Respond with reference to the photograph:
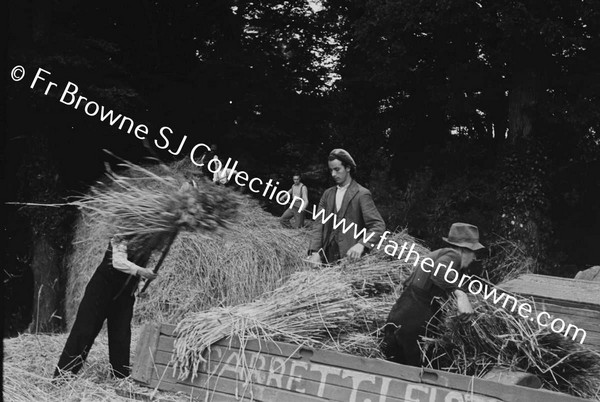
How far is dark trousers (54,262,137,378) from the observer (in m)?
5.17

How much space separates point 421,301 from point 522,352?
2.12 ft

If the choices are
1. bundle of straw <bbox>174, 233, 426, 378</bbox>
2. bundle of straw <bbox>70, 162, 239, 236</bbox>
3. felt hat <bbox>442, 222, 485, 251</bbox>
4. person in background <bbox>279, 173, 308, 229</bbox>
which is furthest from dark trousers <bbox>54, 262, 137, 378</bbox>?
person in background <bbox>279, 173, 308, 229</bbox>

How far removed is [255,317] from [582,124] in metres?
10.3

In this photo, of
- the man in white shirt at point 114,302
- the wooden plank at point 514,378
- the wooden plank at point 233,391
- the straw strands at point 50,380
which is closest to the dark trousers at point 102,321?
the man in white shirt at point 114,302

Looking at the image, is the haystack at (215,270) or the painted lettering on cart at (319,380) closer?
the painted lettering on cart at (319,380)

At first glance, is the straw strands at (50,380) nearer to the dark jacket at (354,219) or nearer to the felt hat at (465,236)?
the felt hat at (465,236)

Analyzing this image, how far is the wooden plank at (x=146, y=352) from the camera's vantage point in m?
4.50

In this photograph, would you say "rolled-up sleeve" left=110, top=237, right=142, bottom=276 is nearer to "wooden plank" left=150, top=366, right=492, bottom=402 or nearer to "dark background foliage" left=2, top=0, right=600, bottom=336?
"wooden plank" left=150, top=366, right=492, bottom=402

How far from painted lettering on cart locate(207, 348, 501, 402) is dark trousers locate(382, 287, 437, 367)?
1.50 feet

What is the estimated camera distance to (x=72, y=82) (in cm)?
1377

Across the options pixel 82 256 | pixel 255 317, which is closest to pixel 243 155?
pixel 82 256

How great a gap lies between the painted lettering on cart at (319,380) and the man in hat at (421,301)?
1.55 feet

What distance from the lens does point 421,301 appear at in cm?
444

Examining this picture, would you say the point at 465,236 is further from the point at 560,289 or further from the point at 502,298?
the point at 560,289
